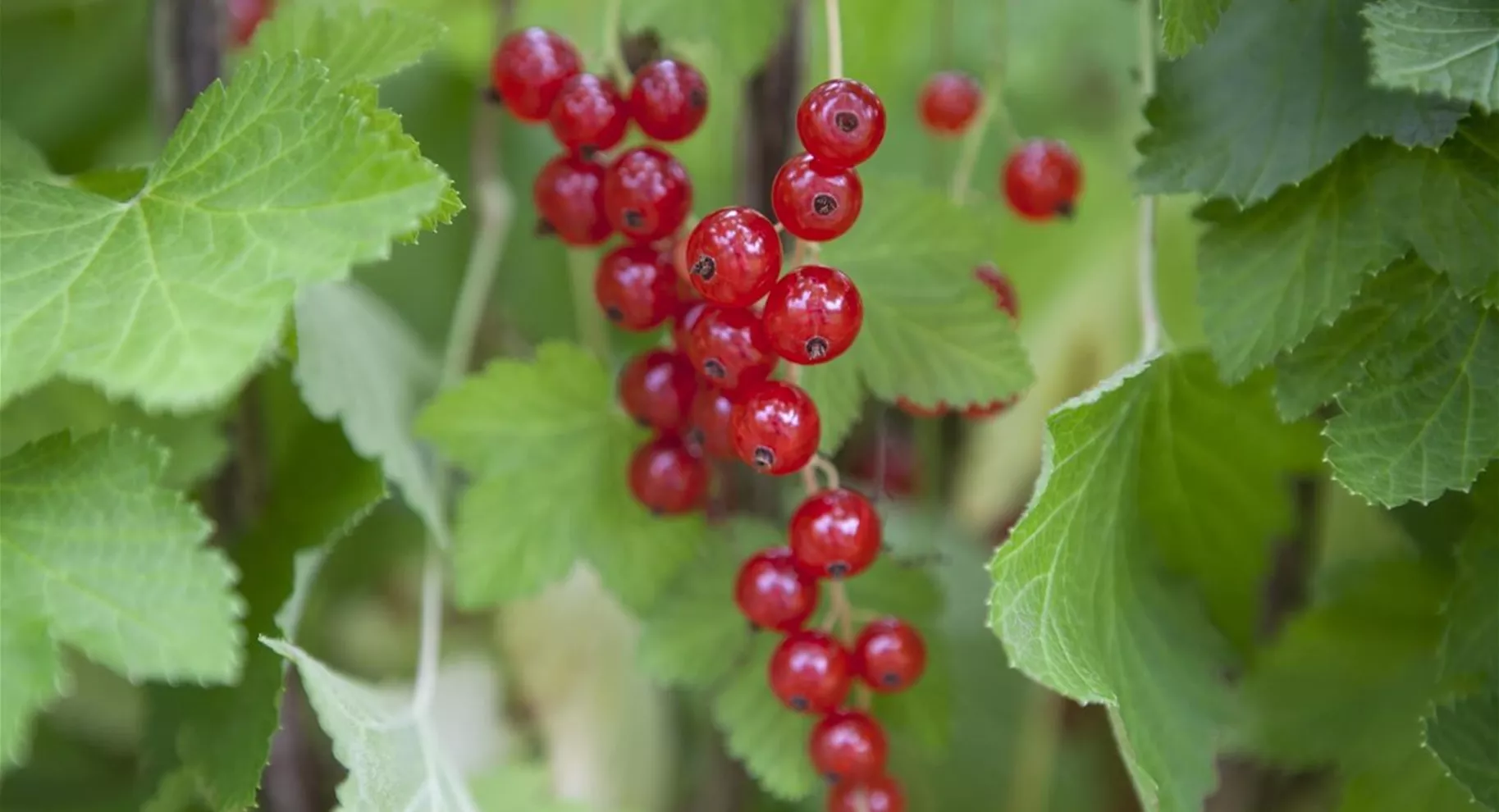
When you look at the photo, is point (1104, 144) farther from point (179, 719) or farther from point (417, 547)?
point (179, 719)

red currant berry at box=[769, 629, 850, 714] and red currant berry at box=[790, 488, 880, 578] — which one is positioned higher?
red currant berry at box=[790, 488, 880, 578]

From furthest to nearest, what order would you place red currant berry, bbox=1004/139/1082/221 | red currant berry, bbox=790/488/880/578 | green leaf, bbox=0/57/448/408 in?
red currant berry, bbox=1004/139/1082/221 → red currant berry, bbox=790/488/880/578 → green leaf, bbox=0/57/448/408

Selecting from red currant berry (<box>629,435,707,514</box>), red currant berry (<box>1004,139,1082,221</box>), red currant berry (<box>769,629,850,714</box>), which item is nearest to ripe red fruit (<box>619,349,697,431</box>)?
red currant berry (<box>629,435,707,514</box>)

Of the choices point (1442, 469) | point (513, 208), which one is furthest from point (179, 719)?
point (1442, 469)

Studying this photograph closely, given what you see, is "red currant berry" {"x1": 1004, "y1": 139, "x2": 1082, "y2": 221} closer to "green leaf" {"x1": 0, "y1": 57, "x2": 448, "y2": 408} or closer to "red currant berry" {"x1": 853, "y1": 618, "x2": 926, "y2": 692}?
"red currant berry" {"x1": 853, "y1": 618, "x2": 926, "y2": 692}

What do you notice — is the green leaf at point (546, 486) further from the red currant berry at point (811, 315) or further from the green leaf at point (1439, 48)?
the green leaf at point (1439, 48)

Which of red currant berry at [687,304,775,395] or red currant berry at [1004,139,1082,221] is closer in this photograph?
red currant berry at [687,304,775,395]

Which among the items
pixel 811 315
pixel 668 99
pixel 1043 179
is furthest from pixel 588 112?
pixel 1043 179

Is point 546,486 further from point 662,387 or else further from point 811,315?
point 811,315
